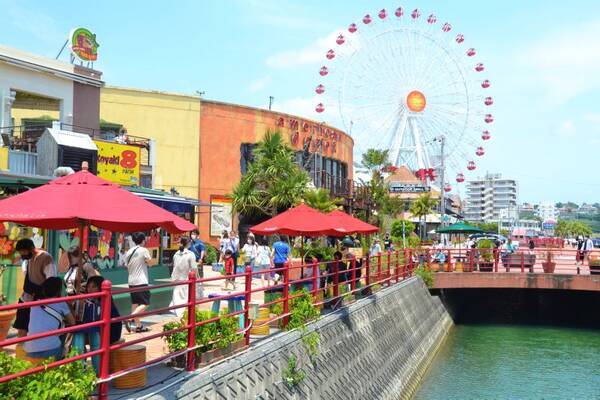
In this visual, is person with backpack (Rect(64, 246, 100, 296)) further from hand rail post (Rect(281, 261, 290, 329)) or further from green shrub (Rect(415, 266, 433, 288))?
green shrub (Rect(415, 266, 433, 288))

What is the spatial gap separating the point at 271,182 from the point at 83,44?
12.3m

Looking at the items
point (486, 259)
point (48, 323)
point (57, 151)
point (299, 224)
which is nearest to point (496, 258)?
point (486, 259)

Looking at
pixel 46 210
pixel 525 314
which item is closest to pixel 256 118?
pixel 525 314

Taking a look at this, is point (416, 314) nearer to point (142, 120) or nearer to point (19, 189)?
point (19, 189)

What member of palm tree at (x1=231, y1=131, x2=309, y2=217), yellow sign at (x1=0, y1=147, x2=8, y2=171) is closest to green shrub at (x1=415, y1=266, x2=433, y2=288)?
palm tree at (x1=231, y1=131, x2=309, y2=217)

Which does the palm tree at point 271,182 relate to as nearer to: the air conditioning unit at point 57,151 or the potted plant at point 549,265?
the potted plant at point 549,265

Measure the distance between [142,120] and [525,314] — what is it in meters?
21.1

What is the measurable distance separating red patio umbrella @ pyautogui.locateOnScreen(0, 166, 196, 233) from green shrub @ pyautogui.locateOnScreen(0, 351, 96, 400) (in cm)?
157

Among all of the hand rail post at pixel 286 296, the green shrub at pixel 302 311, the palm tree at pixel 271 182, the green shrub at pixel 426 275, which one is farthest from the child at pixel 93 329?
the palm tree at pixel 271 182

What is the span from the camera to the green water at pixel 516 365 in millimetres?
17062

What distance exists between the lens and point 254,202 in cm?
3356

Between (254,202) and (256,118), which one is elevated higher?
(256,118)

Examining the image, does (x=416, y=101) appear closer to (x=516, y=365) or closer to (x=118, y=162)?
(x=516, y=365)

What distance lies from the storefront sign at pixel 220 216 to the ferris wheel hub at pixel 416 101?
84.6ft
